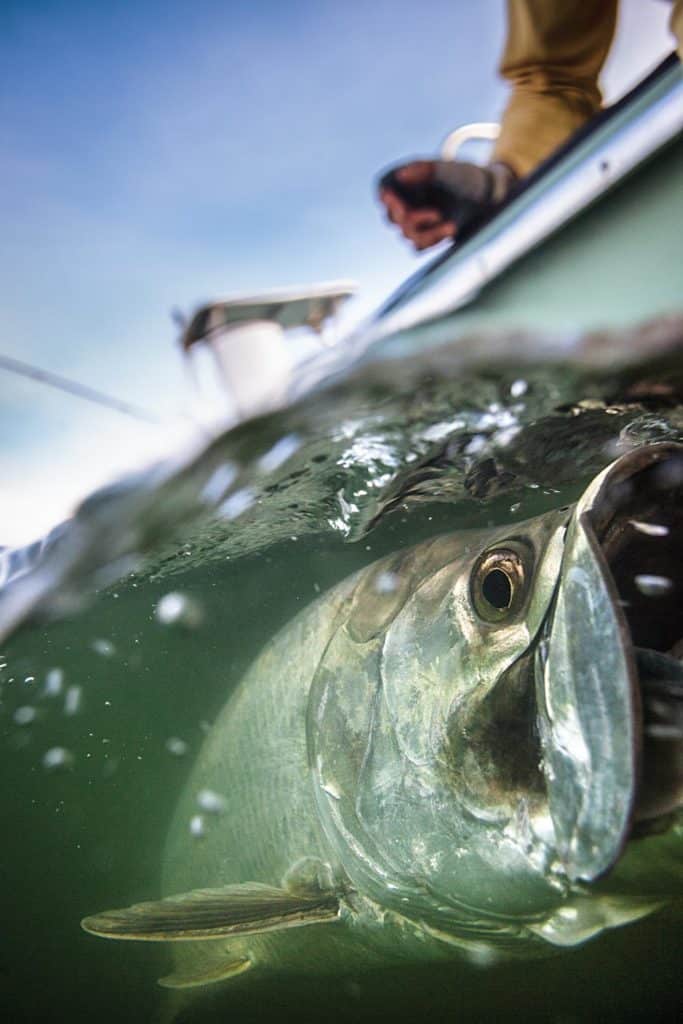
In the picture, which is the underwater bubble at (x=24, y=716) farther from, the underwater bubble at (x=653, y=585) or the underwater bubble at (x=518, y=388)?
the underwater bubble at (x=653, y=585)

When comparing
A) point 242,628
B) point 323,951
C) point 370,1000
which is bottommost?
point 370,1000

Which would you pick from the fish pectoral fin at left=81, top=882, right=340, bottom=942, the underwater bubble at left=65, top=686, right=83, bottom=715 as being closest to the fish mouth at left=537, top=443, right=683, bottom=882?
the fish pectoral fin at left=81, top=882, right=340, bottom=942

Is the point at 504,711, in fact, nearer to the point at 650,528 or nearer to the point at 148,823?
the point at 650,528

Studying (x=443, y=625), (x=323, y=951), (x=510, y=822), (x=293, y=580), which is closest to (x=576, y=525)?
(x=443, y=625)

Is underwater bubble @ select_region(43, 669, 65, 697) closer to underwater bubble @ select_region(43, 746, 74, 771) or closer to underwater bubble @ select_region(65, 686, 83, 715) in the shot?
underwater bubble @ select_region(65, 686, 83, 715)

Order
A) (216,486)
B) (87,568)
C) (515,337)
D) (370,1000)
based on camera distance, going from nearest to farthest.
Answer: (515,337)
(370,1000)
(216,486)
(87,568)

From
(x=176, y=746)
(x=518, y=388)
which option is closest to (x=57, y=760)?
(x=176, y=746)

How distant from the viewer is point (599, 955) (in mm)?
2957

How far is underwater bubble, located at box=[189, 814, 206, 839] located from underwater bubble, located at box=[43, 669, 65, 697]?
157 inches

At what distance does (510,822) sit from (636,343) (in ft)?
6.63

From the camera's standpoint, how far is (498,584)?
5.97 ft

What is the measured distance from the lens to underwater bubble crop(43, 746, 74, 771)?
8016 mm

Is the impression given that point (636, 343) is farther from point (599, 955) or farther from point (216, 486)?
point (599, 955)

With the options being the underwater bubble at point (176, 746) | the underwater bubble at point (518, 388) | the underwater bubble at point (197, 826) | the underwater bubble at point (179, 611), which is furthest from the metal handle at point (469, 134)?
the underwater bubble at point (176, 746)
